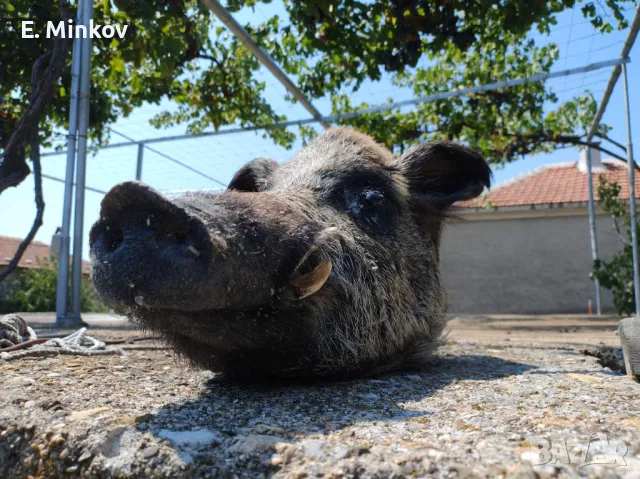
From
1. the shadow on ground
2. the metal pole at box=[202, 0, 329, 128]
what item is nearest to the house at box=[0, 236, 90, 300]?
the metal pole at box=[202, 0, 329, 128]

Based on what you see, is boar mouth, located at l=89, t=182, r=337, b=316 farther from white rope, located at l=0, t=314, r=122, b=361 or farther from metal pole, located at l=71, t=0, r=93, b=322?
metal pole, located at l=71, t=0, r=93, b=322

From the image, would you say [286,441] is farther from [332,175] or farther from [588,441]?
[332,175]

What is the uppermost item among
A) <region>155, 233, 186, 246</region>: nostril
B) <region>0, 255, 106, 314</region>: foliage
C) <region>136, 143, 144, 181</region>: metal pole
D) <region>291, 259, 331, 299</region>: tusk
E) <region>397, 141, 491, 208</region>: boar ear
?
<region>136, 143, 144, 181</region>: metal pole

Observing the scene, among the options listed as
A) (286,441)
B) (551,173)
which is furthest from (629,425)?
(551,173)

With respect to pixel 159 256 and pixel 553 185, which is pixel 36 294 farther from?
pixel 159 256

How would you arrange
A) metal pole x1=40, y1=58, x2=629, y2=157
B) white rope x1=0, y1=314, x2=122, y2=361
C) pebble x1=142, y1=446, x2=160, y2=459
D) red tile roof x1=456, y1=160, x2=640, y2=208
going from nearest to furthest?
pebble x1=142, y1=446, x2=160, y2=459 < white rope x1=0, y1=314, x2=122, y2=361 < metal pole x1=40, y1=58, x2=629, y2=157 < red tile roof x1=456, y1=160, x2=640, y2=208

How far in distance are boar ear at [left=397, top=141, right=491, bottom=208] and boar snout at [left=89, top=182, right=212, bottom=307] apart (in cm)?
192

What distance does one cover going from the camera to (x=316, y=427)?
170 centimetres

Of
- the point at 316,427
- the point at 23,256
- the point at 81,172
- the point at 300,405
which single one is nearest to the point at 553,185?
the point at 81,172

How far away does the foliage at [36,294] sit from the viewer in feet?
59.0

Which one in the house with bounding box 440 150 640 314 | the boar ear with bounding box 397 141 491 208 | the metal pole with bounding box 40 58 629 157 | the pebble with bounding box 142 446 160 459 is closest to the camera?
the pebble with bounding box 142 446 160 459

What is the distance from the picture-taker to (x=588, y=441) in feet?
4.75

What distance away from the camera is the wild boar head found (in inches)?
64.2

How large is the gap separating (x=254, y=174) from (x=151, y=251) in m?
1.95
